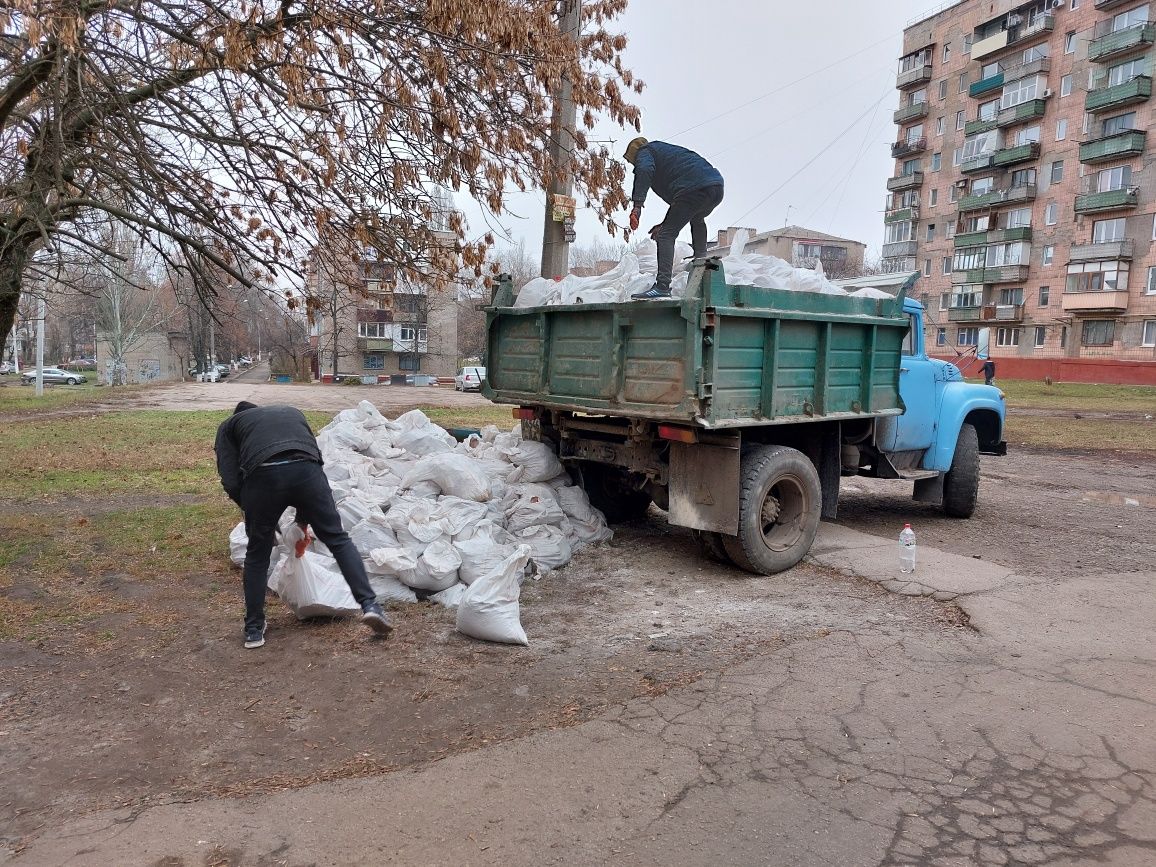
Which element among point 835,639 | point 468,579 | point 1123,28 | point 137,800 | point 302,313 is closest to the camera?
point 137,800

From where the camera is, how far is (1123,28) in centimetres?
4181

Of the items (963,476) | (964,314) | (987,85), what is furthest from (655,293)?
(987,85)

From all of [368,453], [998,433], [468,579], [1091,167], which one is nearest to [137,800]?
[468,579]

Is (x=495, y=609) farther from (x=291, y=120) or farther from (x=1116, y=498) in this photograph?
(x=1116, y=498)

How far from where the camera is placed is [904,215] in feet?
187

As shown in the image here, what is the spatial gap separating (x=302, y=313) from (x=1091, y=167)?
49.3 metres

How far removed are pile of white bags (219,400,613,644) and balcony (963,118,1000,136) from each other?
51939 mm

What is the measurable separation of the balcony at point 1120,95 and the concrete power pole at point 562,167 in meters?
44.0

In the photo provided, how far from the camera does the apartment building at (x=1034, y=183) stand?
4116 centimetres

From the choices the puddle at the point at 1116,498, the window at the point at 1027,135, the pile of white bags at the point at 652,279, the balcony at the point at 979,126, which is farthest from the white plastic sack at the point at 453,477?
the balcony at the point at 979,126

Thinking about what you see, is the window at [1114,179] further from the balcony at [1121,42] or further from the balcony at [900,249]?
the balcony at [900,249]

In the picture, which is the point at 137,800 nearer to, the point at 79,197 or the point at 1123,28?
the point at 79,197

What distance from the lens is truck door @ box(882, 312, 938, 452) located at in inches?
291

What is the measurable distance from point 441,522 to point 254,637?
5.17ft
